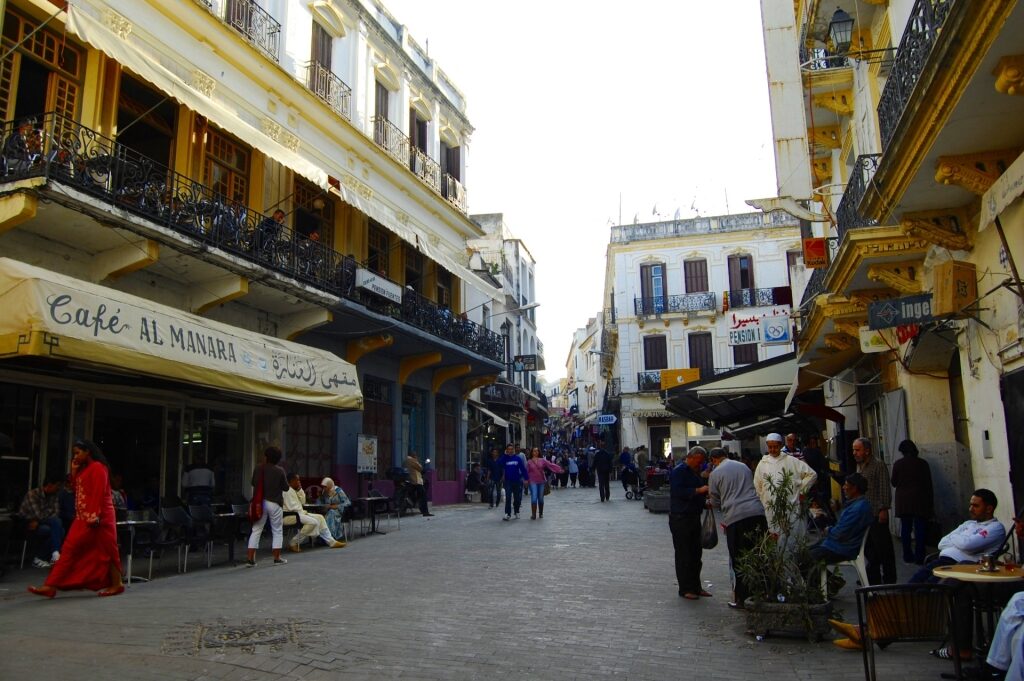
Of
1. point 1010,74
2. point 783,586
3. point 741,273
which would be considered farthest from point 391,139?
point 741,273

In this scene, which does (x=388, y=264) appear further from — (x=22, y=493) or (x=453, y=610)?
(x=453, y=610)

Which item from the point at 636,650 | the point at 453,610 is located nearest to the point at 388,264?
the point at 453,610

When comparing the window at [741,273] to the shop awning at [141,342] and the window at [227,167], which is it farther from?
the shop awning at [141,342]

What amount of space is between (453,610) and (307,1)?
1514 centimetres

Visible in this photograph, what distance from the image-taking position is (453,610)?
23.6ft

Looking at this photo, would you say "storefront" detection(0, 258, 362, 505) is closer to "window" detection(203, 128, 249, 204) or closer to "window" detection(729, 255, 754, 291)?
"window" detection(203, 128, 249, 204)

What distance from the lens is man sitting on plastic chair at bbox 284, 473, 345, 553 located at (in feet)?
39.9

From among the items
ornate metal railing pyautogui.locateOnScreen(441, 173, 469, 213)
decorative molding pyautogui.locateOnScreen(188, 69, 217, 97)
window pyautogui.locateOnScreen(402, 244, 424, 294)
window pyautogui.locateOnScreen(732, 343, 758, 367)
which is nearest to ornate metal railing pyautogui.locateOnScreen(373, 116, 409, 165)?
ornate metal railing pyautogui.locateOnScreen(441, 173, 469, 213)

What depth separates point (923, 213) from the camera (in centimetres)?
921

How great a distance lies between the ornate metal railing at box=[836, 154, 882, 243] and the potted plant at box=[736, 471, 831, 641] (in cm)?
603

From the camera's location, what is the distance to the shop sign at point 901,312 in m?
9.06

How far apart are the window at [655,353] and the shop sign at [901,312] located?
30.9 m

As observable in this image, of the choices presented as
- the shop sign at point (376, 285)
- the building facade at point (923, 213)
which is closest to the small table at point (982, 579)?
the building facade at point (923, 213)

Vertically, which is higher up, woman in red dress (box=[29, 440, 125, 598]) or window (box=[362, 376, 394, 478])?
window (box=[362, 376, 394, 478])
